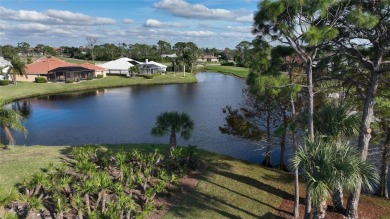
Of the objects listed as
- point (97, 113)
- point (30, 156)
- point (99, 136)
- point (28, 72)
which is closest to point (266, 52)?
point (30, 156)

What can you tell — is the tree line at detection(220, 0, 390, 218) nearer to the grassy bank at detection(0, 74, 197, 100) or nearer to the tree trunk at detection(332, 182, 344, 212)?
the tree trunk at detection(332, 182, 344, 212)

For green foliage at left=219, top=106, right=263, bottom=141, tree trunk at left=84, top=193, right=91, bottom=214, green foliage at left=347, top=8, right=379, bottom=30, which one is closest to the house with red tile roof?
green foliage at left=219, top=106, right=263, bottom=141

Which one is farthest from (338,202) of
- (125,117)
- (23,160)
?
(125,117)

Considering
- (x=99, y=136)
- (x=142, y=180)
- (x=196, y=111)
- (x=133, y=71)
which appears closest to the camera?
(x=142, y=180)

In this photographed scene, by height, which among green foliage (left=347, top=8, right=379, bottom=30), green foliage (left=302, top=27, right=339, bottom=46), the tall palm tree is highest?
green foliage (left=347, top=8, right=379, bottom=30)

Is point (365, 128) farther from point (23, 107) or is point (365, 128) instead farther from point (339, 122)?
point (23, 107)

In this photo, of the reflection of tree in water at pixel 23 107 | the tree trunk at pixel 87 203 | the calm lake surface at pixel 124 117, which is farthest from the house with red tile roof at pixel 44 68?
the tree trunk at pixel 87 203

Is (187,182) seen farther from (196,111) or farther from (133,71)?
(133,71)

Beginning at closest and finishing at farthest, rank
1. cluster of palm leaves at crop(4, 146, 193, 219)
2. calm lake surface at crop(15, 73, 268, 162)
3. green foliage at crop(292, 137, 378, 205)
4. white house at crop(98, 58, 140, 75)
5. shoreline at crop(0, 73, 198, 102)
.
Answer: green foliage at crop(292, 137, 378, 205)
cluster of palm leaves at crop(4, 146, 193, 219)
calm lake surface at crop(15, 73, 268, 162)
shoreline at crop(0, 73, 198, 102)
white house at crop(98, 58, 140, 75)
